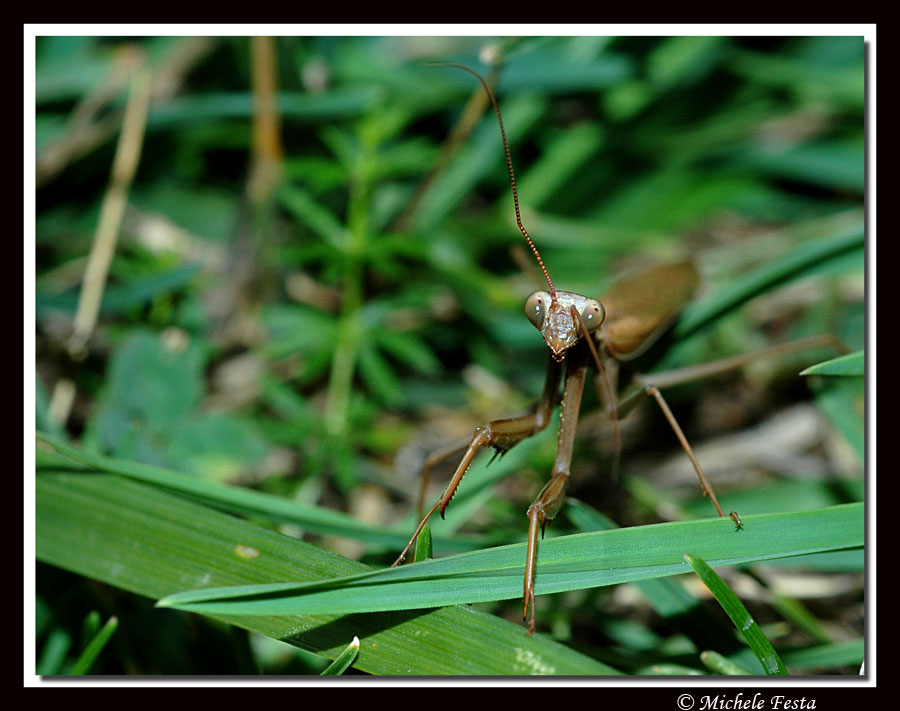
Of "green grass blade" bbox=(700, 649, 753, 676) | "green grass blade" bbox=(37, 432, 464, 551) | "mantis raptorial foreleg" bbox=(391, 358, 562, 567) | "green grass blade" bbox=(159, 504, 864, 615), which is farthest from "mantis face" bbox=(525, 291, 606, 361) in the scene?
"green grass blade" bbox=(700, 649, 753, 676)

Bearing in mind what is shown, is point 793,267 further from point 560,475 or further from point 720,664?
point 720,664

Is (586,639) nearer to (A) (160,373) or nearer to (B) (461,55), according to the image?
(A) (160,373)

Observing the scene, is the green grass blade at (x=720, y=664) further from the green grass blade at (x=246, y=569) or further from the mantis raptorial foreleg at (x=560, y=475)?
the mantis raptorial foreleg at (x=560, y=475)

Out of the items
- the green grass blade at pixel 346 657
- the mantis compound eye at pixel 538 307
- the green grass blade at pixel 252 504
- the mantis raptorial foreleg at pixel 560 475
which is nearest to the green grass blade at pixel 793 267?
the mantis raptorial foreleg at pixel 560 475

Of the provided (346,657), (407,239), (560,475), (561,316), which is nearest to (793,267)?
(561,316)

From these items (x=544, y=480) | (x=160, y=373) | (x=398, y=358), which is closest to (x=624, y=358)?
(x=544, y=480)

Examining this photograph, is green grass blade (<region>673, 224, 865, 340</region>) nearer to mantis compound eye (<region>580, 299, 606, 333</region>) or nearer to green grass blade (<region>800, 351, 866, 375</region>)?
green grass blade (<region>800, 351, 866, 375</region>)
